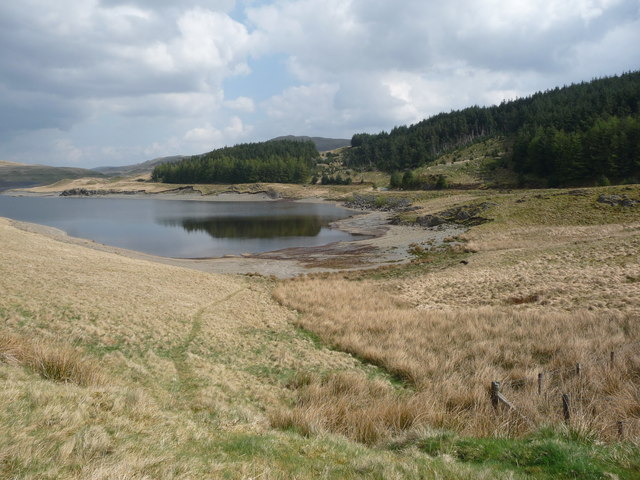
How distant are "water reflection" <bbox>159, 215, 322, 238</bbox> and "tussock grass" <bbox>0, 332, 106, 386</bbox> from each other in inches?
1943

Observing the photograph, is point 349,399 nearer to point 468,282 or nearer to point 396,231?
point 468,282

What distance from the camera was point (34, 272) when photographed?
18.5 meters

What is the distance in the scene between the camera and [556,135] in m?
83.2

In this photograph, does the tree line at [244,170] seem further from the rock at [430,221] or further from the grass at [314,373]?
the grass at [314,373]

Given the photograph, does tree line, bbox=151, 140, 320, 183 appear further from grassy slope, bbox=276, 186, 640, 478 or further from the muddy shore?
grassy slope, bbox=276, 186, 640, 478

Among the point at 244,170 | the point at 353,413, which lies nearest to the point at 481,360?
the point at 353,413

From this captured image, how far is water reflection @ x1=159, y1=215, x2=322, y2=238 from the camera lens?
5981 cm

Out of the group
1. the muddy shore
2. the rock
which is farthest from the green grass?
the rock

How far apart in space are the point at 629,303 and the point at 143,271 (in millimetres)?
26166

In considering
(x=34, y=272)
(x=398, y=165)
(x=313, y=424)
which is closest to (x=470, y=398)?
(x=313, y=424)

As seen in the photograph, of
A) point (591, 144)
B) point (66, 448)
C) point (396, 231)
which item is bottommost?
point (396, 231)

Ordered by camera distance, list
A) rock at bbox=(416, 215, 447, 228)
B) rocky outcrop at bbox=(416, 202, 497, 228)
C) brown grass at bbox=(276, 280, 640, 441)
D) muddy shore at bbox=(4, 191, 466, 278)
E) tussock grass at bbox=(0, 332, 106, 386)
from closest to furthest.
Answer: brown grass at bbox=(276, 280, 640, 441) → tussock grass at bbox=(0, 332, 106, 386) → muddy shore at bbox=(4, 191, 466, 278) → rocky outcrop at bbox=(416, 202, 497, 228) → rock at bbox=(416, 215, 447, 228)

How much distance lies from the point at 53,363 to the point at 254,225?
61698 mm

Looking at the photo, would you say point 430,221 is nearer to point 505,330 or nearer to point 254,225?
point 254,225
